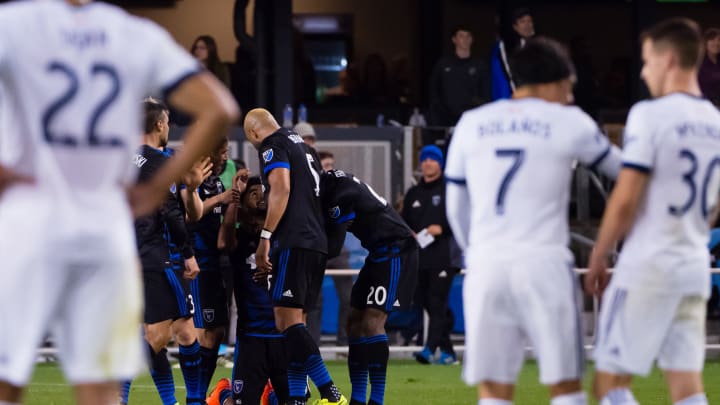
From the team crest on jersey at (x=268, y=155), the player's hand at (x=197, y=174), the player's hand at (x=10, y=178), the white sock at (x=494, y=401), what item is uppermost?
the player's hand at (x=10, y=178)

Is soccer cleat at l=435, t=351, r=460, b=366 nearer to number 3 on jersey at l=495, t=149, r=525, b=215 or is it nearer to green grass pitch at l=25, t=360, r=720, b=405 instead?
green grass pitch at l=25, t=360, r=720, b=405

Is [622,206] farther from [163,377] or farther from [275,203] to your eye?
[163,377]

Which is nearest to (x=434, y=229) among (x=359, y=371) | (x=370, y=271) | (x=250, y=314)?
(x=250, y=314)

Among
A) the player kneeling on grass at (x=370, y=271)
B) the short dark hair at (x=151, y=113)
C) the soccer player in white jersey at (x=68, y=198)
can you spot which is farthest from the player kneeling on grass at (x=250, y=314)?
the soccer player in white jersey at (x=68, y=198)

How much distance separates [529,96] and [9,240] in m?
2.56

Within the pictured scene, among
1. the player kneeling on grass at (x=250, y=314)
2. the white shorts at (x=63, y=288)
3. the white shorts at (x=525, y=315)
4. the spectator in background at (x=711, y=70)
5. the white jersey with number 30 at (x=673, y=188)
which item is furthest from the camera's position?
the spectator in background at (x=711, y=70)

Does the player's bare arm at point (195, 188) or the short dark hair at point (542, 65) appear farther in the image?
the player's bare arm at point (195, 188)

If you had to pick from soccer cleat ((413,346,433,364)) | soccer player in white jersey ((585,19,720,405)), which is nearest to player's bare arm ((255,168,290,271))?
soccer player in white jersey ((585,19,720,405))

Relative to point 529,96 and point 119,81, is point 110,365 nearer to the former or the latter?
point 119,81

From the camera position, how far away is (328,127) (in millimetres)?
18312

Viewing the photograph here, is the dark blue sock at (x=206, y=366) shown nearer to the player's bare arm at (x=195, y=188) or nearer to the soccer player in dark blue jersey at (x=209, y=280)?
the soccer player in dark blue jersey at (x=209, y=280)

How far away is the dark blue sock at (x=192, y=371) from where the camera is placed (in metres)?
10.9

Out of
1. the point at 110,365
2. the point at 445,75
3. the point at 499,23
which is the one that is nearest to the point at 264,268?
the point at 110,365

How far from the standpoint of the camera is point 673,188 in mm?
6949
